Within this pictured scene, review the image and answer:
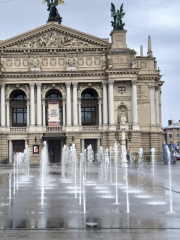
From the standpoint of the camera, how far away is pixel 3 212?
51.2 feet

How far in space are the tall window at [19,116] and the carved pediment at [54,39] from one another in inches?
430

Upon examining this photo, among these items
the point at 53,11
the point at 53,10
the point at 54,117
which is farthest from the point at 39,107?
the point at 53,10

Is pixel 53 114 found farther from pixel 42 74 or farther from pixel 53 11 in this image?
pixel 53 11

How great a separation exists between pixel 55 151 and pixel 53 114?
6432 millimetres

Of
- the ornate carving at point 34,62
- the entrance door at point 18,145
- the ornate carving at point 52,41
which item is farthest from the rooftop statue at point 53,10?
the entrance door at point 18,145

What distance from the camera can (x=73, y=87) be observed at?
64.8 metres

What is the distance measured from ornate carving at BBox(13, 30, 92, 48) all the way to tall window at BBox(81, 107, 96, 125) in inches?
445

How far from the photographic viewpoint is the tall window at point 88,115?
69688 mm

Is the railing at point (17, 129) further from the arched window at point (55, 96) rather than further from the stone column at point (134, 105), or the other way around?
the stone column at point (134, 105)

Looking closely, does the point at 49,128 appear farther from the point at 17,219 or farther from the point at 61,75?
the point at 17,219

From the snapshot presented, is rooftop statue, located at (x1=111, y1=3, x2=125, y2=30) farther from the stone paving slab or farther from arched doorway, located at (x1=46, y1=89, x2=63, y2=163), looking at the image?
the stone paving slab

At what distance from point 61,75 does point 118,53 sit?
9793mm

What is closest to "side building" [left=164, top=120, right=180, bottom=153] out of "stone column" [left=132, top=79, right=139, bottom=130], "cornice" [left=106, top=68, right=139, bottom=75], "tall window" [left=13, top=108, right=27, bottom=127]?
"stone column" [left=132, top=79, right=139, bottom=130]

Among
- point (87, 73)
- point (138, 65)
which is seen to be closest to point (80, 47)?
point (87, 73)
